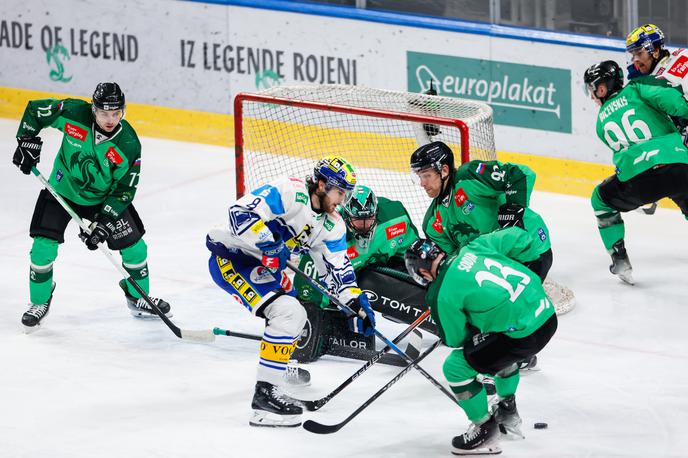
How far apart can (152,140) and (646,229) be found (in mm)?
3951

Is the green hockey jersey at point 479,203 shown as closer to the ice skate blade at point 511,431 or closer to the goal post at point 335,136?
the ice skate blade at point 511,431

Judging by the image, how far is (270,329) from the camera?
5.54 m

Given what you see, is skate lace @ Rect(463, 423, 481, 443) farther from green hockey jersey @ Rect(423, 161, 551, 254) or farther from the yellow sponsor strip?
the yellow sponsor strip

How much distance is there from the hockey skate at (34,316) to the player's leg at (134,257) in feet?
1.39

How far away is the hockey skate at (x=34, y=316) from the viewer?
22.0 feet

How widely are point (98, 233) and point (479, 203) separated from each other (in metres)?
1.86

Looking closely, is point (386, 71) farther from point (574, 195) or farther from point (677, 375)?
point (677, 375)

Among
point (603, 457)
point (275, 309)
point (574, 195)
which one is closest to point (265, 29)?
point (574, 195)

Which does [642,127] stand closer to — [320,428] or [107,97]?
[320,428]

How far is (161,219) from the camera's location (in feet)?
28.2

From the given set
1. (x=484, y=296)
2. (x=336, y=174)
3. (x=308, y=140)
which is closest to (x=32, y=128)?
(x=336, y=174)

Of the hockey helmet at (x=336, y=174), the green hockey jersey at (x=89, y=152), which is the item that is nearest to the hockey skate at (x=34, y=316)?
the green hockey jersey at (x=89, y=152)

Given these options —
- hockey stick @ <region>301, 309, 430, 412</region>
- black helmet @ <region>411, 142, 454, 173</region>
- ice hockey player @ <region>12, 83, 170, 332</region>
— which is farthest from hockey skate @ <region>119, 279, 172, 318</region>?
black helmet @ <region>411, 142, 454, 173</region>

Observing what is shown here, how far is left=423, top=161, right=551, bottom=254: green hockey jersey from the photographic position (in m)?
5.89
